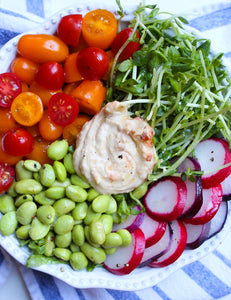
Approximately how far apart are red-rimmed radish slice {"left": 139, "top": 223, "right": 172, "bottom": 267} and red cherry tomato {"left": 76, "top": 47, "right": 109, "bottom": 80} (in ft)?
3.19

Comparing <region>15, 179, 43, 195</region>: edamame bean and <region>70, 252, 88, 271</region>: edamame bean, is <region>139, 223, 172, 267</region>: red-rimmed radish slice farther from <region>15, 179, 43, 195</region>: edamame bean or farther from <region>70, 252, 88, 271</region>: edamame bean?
<region>15, 179, 43, 195</region>: edamame bean

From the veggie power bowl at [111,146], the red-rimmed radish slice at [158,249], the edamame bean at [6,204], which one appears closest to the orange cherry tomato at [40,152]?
the veggie power bowl at [111,146]

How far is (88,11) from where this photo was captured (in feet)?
6.16

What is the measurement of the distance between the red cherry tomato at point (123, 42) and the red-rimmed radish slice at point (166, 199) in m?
0.74

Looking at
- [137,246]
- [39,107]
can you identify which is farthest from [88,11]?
[137,246]

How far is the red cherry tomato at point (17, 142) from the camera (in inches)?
67.9

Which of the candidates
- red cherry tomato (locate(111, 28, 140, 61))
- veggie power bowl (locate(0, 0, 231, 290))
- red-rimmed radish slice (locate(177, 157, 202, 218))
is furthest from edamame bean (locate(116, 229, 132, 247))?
red cherry tomato (locate(111, 28, 140, 61))

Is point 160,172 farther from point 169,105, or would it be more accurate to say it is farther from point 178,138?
point 169,105

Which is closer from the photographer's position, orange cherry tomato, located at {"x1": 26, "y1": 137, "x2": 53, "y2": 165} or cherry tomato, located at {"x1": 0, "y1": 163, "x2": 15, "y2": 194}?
cherry tomato, located at {"x1": 0, "y1": 163, "x2": 15, "y2": 194}

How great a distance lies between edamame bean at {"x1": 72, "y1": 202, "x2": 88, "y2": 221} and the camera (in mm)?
1752

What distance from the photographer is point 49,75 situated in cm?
176

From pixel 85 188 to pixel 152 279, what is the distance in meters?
0.65

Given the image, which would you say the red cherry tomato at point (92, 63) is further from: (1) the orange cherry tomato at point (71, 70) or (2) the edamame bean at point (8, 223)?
(2) the edamame bean at point (8, 223)

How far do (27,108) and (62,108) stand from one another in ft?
0.60
